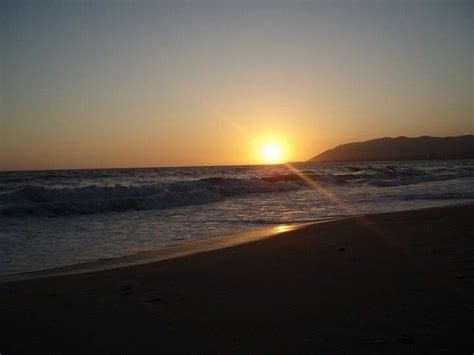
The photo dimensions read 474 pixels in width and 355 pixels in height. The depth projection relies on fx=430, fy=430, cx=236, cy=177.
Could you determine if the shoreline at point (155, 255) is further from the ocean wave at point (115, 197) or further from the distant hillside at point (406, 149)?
the distant hillside at point (406, 149)

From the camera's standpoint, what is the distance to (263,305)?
383cm

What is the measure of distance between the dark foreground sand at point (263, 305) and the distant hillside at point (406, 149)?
159577mm

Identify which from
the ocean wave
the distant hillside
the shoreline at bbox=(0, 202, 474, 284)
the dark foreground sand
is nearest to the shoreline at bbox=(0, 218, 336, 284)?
the shoreline at bbox=(0, 202, 474, 284)

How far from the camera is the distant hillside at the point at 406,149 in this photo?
15912 cm

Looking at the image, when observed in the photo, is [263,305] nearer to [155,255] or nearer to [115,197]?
[155,255]

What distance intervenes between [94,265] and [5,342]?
3.47 meters

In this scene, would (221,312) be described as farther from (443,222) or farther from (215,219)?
(215,219)

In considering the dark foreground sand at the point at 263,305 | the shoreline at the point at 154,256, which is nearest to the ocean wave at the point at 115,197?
the shoreline at the point at 154,256

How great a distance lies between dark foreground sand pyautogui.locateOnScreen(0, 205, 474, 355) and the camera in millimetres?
3008

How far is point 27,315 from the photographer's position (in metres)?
3.97

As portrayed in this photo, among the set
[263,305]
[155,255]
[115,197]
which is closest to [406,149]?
[115,197]

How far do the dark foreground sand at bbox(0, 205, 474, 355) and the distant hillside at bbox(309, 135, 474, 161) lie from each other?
160m

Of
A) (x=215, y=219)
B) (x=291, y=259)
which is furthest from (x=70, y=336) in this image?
(x=215, y=219)

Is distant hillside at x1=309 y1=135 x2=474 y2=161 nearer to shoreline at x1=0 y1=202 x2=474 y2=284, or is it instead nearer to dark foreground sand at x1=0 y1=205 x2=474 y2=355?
shoreline at x1=0 y1=202 x2=474 y2=284
